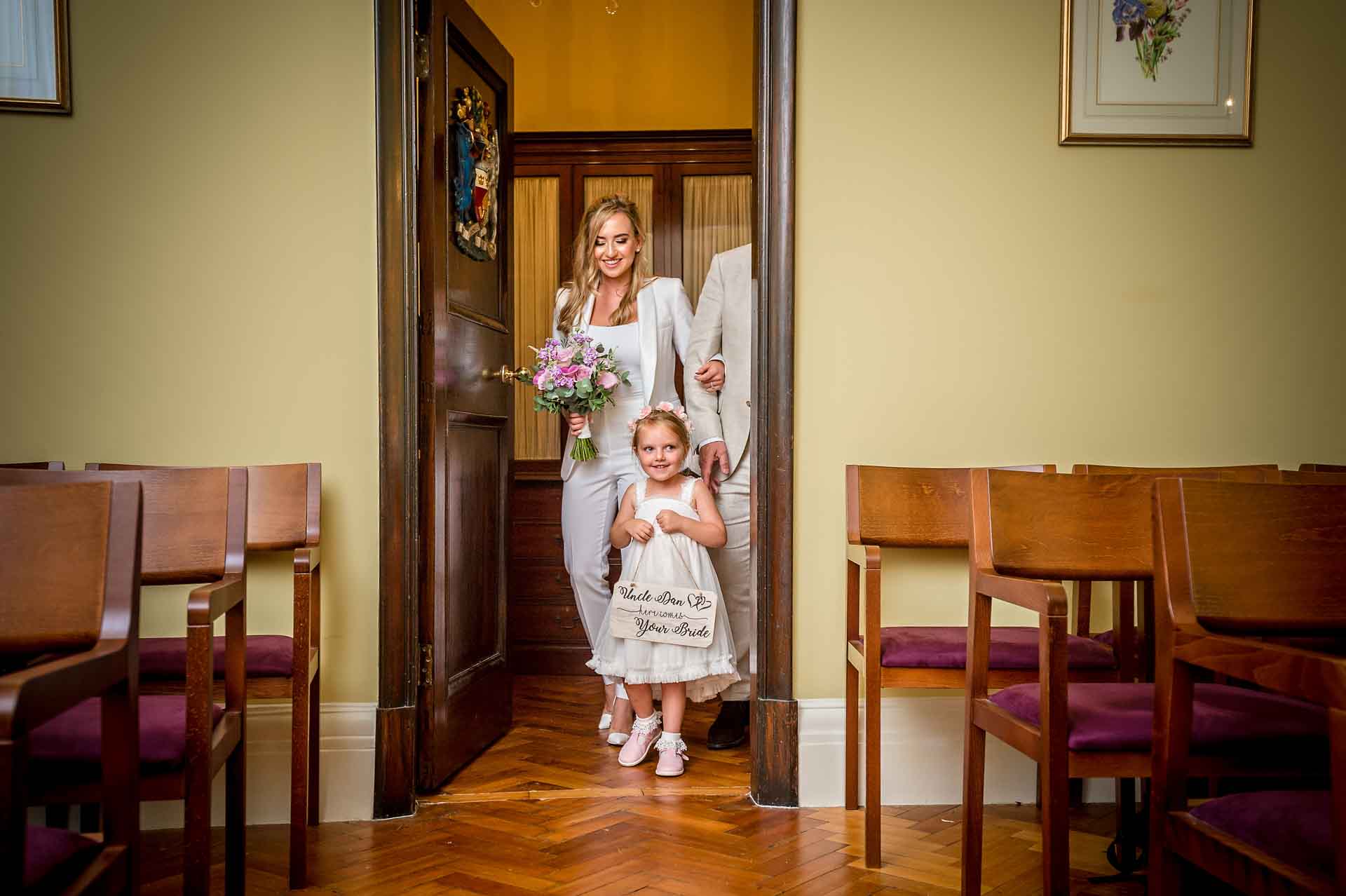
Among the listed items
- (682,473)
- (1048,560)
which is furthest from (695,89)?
(1048,560)

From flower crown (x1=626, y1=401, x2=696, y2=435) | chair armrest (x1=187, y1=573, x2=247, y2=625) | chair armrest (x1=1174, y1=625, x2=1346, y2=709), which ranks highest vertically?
flower crown (x1=626, y1=401, x2=696, y2=435)

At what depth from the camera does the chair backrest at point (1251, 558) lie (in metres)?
1.40


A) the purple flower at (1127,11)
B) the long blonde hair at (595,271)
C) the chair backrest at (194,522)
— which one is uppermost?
the purple flower at (1127,11)

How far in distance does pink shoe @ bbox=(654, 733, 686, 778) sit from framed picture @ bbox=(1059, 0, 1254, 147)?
209 cm

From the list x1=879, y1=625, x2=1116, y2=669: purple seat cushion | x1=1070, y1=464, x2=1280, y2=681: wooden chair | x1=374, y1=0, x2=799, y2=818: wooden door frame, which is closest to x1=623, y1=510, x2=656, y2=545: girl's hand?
x1=374, y1=0, x2=799, y2=818: wooden door frame

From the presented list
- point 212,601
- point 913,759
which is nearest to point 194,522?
point 212,601

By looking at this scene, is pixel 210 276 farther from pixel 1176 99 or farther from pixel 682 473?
pixel 1176 99

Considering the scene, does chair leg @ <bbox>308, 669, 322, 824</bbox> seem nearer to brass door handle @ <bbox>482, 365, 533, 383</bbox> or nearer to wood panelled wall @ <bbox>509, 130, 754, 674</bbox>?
brass door handle @ <bbox>482, 365, 533, 383</bbox>

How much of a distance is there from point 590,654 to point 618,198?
2114 mm

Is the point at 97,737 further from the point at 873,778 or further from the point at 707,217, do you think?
the point at 707,217

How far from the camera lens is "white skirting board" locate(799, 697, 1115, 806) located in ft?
9.17

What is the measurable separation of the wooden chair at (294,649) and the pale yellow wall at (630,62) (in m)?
3.12

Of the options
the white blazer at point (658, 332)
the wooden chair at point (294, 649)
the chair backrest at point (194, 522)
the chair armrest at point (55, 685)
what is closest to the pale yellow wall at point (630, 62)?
the white blazer at point (658, 332)

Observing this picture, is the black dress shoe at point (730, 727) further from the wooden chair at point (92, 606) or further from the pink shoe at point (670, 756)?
the wooden chair at point (92, 606)
